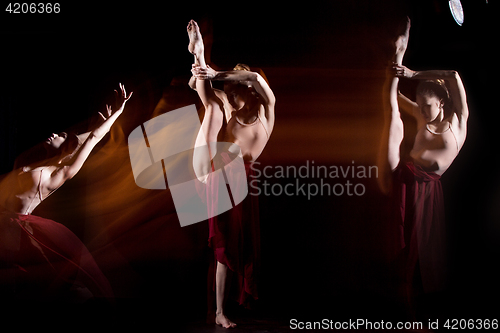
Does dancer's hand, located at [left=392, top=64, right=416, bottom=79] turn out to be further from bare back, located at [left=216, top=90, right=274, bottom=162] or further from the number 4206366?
the number 4206366

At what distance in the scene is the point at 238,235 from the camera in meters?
2.38

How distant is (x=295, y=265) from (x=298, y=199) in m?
0.44

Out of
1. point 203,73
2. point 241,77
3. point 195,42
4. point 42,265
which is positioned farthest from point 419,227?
point 42,265

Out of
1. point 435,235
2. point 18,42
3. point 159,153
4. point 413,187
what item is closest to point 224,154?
point 159,153

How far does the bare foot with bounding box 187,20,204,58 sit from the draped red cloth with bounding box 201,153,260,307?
0.72 meters

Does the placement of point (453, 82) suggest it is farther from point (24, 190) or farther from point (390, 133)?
point (24, 190)

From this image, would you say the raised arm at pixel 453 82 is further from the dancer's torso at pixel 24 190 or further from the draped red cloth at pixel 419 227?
the dancer's torso at pixel 24 190


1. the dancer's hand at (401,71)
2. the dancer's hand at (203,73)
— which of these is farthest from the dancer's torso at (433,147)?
the dancer's hand at (203,73)

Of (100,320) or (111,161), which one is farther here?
(111,161)

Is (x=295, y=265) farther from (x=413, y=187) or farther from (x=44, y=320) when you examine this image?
(x=44, y=320)

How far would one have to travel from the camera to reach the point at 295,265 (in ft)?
8.05

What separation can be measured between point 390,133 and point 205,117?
1269 millimetres

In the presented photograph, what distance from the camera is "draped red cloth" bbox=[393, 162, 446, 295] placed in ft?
8.04

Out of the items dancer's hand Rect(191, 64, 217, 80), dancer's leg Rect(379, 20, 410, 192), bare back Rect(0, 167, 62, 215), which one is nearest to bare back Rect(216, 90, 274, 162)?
dancer's hand Rect(191, 64, 217, 80)
